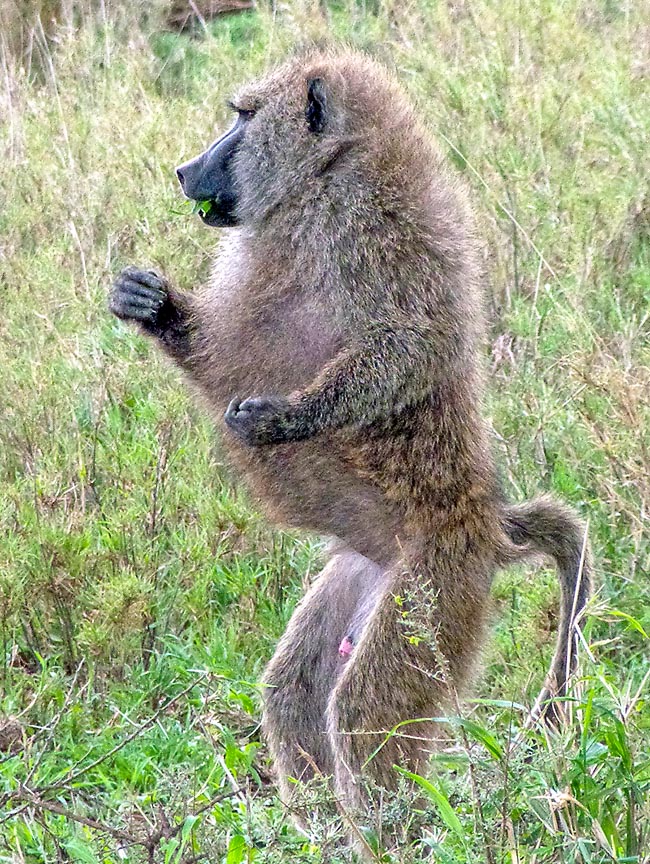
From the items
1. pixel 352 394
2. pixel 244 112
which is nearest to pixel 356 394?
pixel 352 394

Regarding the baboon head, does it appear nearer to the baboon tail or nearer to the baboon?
the baboon

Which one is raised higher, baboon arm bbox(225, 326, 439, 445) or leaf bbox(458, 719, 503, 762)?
baboon arm bbox(225, 326, 439, 445)

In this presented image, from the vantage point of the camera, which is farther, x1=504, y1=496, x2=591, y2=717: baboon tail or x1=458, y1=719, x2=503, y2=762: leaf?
x1=504, y1=496, x2=591, y2=717: baboon tail

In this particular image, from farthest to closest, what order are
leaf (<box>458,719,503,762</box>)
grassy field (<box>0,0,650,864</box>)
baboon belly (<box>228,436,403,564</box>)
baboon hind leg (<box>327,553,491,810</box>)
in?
baboon belly (<box>228,436,403,564</box>) → baboon hind leg (<box>327,553,491,810</box>) → grassy field (<box>0,0,650,864</box>) → leaf (<box>458,719,503,762</box>)

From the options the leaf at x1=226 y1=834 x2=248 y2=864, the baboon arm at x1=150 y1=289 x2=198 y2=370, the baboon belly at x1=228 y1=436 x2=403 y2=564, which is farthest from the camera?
the baboon arm at x1=150 y1=289 x2=198 y2=370

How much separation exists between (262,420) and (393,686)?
69 cm

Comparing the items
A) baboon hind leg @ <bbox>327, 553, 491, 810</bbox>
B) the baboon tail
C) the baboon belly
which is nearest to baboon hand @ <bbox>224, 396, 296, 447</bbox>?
the baboon belly

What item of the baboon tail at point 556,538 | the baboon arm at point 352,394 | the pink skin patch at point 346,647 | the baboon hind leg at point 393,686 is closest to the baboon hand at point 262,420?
the baboon arm at point 352,394

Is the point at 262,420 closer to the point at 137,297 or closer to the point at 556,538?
the point at 137,297

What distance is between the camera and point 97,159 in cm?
628

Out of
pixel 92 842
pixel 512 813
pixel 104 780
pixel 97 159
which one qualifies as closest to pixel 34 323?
pixel 97 159

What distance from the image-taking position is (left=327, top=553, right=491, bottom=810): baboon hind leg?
3.11 m

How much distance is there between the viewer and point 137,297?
362cm

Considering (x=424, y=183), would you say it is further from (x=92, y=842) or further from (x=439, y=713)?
(x=92, y=842)
